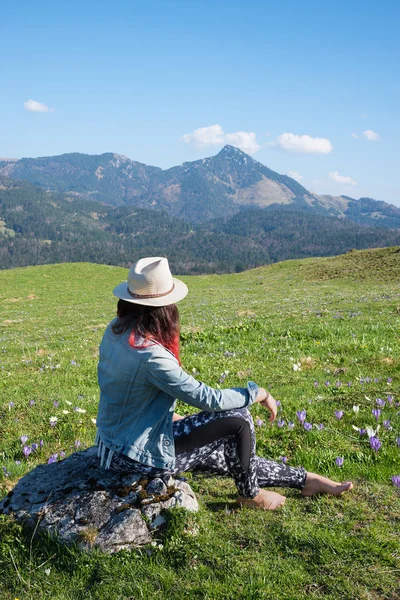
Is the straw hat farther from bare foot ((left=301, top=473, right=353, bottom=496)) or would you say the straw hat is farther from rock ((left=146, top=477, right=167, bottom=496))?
bare foot ((left=301, top=473, right=353, bottom=496))

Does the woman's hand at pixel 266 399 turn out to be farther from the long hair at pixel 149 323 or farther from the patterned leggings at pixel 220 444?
the long hair at pixel 149 323

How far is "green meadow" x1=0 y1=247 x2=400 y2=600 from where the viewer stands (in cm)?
340

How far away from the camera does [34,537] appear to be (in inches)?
154

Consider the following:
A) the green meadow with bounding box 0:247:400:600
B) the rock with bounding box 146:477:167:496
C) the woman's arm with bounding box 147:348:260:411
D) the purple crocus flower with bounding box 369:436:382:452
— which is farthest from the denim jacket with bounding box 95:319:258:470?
the purple crocus flower with bounding box 369:436:382:452

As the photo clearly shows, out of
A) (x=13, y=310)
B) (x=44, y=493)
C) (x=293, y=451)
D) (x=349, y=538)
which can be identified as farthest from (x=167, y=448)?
(x=13, y=310)

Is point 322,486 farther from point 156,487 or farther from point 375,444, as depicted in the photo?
point 156,487

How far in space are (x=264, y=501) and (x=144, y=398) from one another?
1.67 meters

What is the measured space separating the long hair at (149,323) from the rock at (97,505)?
1.38 meters

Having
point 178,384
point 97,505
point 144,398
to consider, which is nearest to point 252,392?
point 178,384

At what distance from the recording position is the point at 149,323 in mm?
4039

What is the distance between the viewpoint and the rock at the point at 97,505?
3.82m

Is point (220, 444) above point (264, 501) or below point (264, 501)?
above

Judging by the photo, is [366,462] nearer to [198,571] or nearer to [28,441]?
[198,571]

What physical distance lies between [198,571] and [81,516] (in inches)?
45.7
